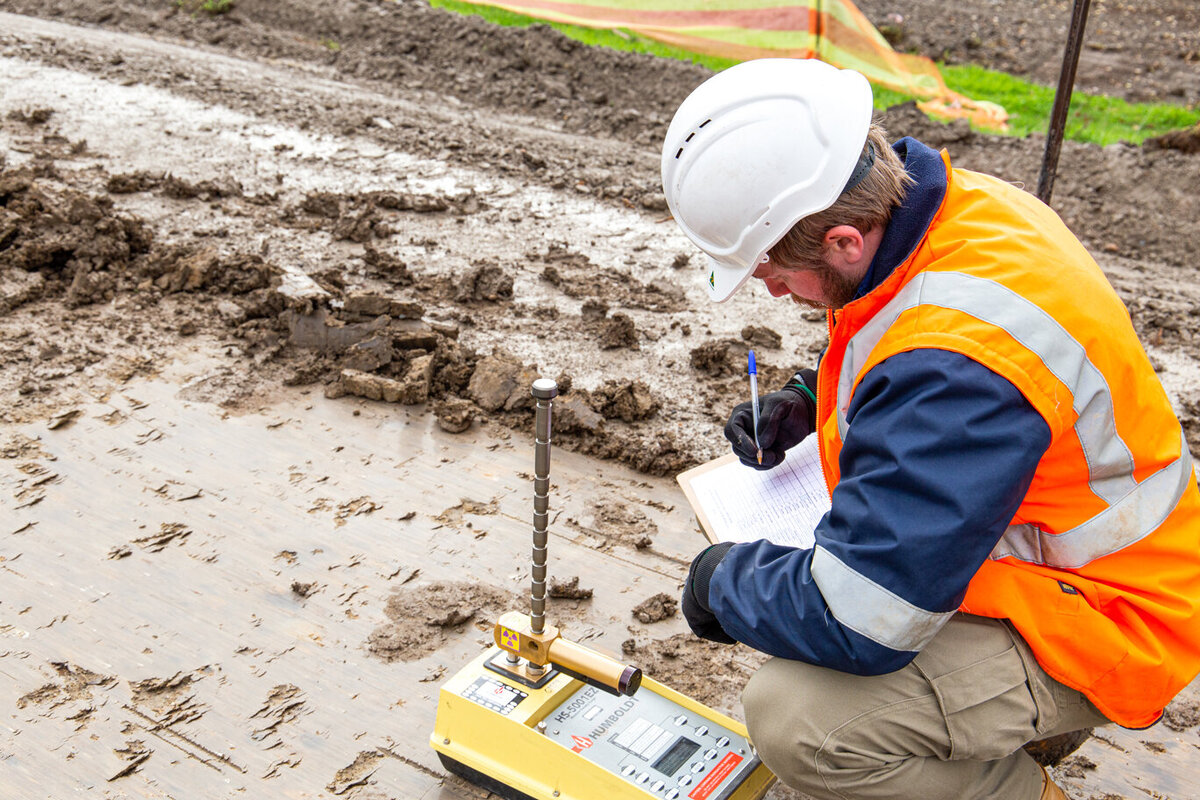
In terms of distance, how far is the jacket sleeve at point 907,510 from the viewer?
1.67 m

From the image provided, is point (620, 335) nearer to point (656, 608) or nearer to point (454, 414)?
point (454, 414)

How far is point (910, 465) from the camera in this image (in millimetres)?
1685

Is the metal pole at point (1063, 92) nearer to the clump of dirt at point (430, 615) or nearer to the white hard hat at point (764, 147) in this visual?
the white hard hat at point (764, 147)

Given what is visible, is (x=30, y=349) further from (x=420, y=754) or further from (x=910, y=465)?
(x=910, y=465)

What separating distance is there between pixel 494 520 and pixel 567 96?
5386 mm

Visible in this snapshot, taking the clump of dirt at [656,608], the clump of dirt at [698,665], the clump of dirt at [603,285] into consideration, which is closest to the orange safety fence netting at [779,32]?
the clump of dirt at [603,285]

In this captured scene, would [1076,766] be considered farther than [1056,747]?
Yes

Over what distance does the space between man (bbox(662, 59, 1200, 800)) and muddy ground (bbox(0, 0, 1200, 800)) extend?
2.06ft

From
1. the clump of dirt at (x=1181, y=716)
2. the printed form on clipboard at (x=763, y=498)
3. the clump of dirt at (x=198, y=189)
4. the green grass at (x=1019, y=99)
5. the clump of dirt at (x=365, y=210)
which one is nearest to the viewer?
the printed form on clipboard at (x=763, y=498)

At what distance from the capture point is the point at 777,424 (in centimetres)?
269

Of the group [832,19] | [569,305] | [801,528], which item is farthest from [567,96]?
[801,528]

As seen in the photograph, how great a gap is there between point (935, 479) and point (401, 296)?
3475 millimetres

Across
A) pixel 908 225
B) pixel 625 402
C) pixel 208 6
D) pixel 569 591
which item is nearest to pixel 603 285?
pixel 625 402

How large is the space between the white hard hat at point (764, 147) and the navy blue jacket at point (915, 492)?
0.39 meters
